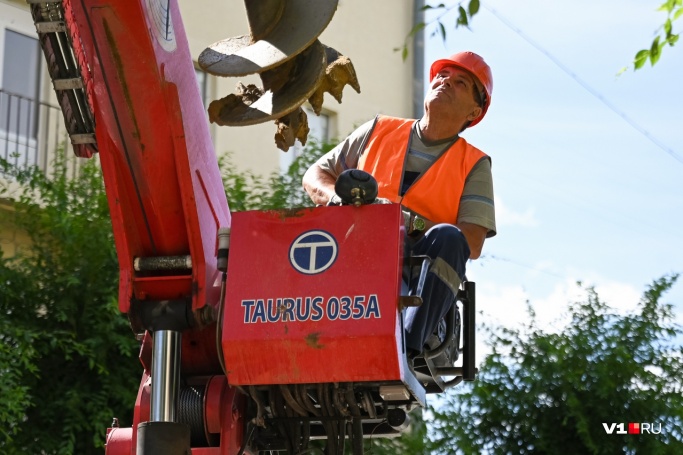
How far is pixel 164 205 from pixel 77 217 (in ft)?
18.1

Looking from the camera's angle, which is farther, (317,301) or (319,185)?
(319,185)

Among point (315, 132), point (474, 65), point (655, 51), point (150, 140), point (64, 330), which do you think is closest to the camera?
point (150, 140)

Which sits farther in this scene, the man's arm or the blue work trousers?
the man's arm

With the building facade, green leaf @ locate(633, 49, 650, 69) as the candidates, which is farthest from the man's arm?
the building facade

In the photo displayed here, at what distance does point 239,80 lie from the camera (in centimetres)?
1248

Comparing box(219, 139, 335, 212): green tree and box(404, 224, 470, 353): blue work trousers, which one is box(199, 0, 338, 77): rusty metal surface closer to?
box(404, 224, 470, 353): blue work trousers

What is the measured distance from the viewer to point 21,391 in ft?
30.3

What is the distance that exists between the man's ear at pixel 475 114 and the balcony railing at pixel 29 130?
8341 millimetres

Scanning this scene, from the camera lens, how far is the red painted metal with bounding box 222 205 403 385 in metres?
5.00

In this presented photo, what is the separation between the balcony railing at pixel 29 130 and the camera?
14.4 m

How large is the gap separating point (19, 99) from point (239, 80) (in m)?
2.91

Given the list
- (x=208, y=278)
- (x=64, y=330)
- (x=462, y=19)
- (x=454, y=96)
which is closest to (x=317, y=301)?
(x=208, y=278)

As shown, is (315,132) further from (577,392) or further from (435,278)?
(435,278)

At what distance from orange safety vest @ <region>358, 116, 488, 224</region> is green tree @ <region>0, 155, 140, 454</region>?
3.76 metres
